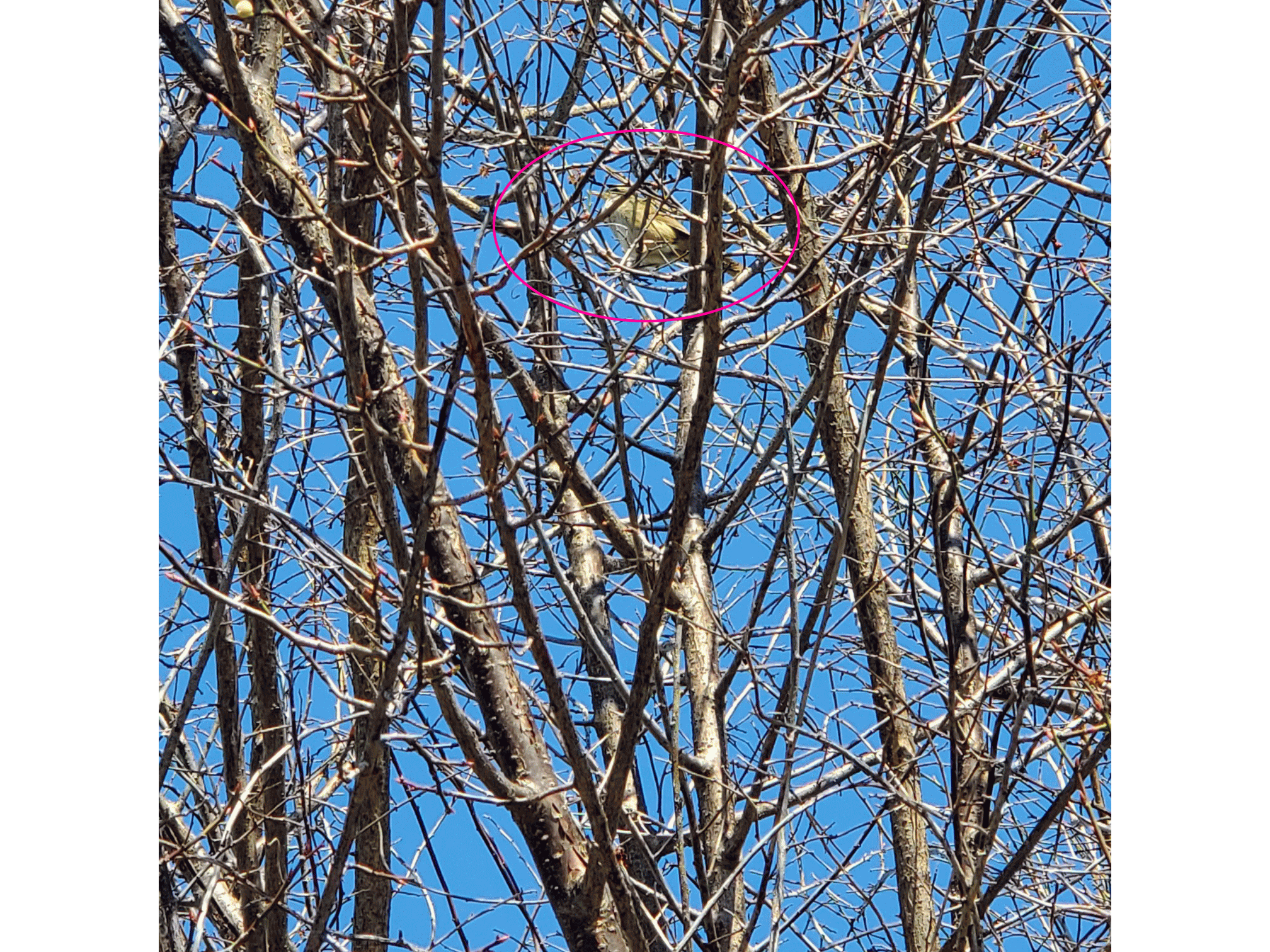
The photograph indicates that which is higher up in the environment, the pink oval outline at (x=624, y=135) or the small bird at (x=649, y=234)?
the small bird at (x=649, y=234)

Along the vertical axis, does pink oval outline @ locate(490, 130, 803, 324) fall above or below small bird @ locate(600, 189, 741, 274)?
below

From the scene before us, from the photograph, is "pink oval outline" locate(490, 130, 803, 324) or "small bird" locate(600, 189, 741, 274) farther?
"small bird" locate(600, 189, 741, 274)

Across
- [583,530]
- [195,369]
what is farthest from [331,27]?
[583,530]

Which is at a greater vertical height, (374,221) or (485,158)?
(485,158)

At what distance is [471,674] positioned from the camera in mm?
2828

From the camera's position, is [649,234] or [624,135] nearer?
[624,135]

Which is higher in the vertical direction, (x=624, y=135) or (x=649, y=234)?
(x=649, y=234)

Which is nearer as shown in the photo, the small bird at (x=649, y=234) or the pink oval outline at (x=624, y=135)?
the pink oval outline at (x=624, y=135)

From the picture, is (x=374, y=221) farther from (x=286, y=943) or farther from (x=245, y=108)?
(x=286, y=943)
